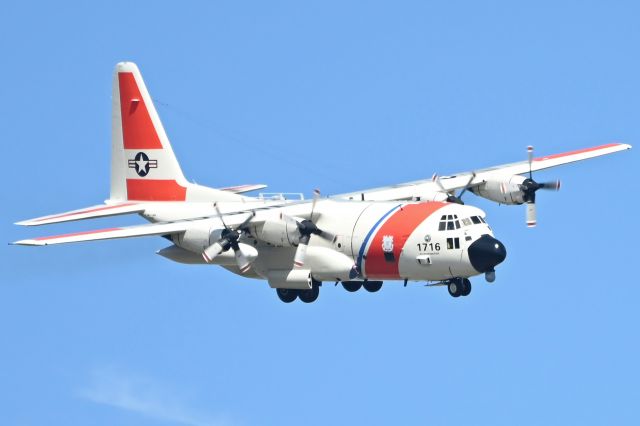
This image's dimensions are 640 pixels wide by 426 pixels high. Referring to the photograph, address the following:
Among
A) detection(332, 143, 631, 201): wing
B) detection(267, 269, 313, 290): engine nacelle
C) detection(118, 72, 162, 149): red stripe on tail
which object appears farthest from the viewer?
detection(118, 72, 162, 149): red stripe on tail

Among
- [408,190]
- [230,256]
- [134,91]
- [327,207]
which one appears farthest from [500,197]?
[134,91]

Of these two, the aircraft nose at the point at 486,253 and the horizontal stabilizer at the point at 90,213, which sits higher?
the horizontal stabilizer at the point at 90,213

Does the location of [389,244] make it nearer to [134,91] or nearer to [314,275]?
[314,275]

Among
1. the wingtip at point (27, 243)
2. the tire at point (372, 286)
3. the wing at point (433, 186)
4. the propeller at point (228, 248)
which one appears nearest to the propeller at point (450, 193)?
the wing at point (433, 186)

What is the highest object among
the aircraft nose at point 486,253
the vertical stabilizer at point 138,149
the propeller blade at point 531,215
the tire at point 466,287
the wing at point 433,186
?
the vertical stabilizer at point 138,149

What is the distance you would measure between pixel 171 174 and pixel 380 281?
8.44m

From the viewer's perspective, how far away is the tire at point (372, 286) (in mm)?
48906

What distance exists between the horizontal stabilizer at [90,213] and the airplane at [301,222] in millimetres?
42

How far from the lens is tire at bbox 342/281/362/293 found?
49.1 meters

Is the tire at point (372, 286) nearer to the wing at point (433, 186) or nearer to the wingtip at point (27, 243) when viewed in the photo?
the wing at point (433, 186)

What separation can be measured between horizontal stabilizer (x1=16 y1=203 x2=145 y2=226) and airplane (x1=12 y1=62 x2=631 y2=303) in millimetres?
42

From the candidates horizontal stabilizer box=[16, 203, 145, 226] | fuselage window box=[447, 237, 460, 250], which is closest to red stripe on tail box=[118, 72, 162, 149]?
horizontal stabilizer box=[16, 203, 145, 226]

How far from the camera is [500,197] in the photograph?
2003 inches

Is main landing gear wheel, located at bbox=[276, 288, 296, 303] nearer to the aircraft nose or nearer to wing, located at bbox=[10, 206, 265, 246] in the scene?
wing, located at bbox=[10, 206, 265, 246]
